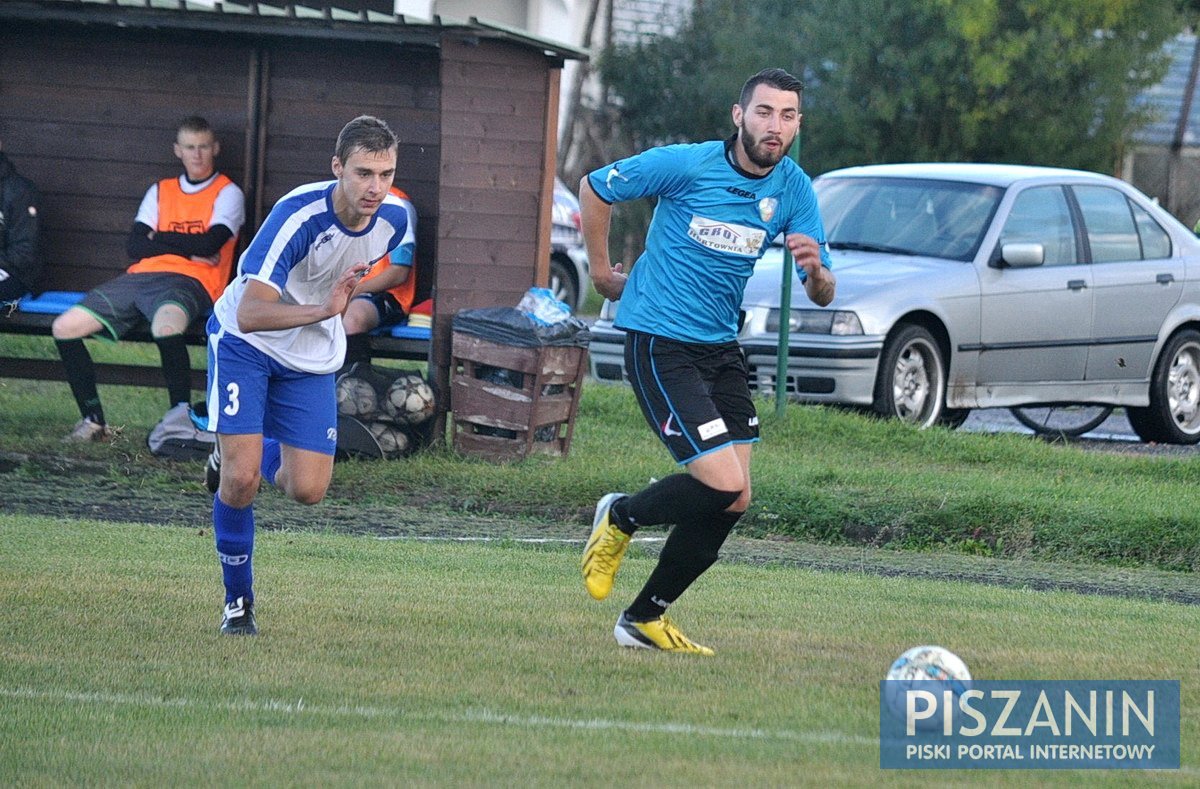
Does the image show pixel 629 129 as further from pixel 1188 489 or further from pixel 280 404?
pixel 280 404

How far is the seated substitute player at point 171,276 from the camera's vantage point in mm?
11562

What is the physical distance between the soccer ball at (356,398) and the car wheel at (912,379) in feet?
11.5

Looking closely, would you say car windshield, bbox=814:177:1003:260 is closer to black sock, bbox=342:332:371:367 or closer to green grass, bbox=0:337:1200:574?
green grass, bbox=0:337:1200:574

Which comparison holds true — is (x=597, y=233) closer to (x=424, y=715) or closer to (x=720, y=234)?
(x=720, y=234)

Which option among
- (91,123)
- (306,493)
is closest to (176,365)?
(91,123)

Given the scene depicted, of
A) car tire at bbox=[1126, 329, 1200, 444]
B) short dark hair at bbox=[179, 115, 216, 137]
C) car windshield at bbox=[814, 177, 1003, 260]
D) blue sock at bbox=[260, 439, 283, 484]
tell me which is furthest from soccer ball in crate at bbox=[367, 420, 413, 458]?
car tire at bbox=[1126, 329, 1200, 444]

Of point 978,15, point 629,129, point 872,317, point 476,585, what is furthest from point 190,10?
point 629,129

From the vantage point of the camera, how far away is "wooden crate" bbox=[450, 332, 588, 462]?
11234mm

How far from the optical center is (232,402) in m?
6.65

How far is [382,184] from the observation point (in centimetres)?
648

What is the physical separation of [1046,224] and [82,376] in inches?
276

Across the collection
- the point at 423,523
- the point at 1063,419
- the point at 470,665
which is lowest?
the point at 423,523

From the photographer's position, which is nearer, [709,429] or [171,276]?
[709,429]

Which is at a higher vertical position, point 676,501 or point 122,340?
point 676,501
